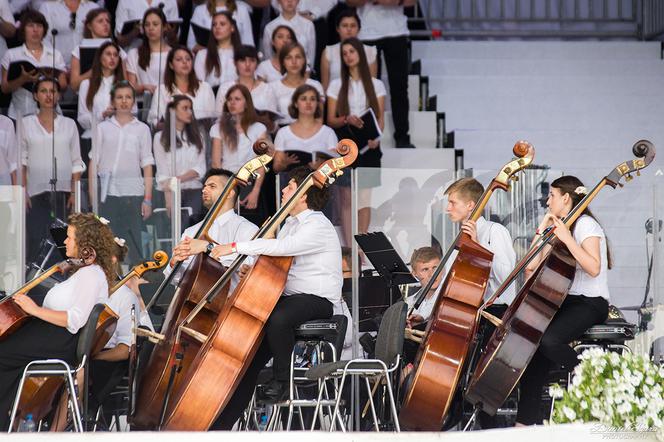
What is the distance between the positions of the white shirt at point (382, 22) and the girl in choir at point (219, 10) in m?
0.78

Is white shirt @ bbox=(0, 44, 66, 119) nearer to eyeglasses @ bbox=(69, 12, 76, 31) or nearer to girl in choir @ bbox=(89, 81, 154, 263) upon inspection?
eyeglasses @ bbox=(69, 12, 76, 31)

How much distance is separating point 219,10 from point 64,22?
1.05 metres

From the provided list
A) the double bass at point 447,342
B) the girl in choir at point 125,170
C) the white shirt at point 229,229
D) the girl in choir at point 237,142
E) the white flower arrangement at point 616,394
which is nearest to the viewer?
the white flower arrangement at point 616,394

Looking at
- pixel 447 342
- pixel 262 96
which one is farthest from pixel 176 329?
pixel 262 96

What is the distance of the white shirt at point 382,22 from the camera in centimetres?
899

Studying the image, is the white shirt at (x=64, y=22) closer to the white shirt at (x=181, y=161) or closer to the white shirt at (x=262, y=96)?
the white shirt at (x=262, y=96)

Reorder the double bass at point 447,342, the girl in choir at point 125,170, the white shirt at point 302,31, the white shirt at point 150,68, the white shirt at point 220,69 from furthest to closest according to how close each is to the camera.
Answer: the white shirt at point 302,31 → the white shirt at point 220,69 → the white shirt at point 150,68 → the girl in choir at point 125,170 → the double bass at point 447,342

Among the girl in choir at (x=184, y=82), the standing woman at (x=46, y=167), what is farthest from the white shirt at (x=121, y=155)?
the girl in choir at (x=184, y=82)

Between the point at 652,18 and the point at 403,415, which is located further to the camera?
the point at 652,18

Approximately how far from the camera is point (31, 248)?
683cm

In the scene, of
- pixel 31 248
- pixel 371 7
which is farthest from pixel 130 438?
pixel 371 7

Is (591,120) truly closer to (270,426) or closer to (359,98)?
(359,98)

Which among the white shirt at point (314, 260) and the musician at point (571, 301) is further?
the white shirt at point (314, 260)

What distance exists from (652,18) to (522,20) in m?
1.03
